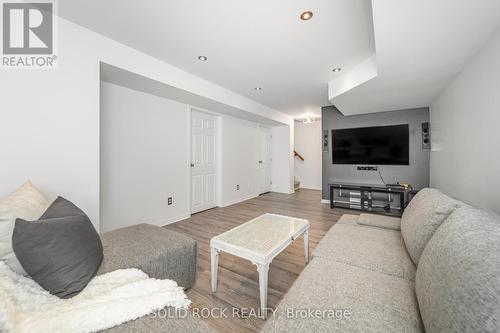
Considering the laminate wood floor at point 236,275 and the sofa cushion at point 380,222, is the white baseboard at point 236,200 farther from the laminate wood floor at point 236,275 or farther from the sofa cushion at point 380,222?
the sofa cushion at point 380,222

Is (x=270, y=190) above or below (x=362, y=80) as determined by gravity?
below

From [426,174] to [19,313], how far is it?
210 inches

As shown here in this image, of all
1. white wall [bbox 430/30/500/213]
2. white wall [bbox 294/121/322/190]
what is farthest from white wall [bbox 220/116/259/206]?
Result: white wall [bbox 430/30/500/213]

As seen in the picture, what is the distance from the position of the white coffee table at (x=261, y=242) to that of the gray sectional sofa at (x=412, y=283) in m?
0.29

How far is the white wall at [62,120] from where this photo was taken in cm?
162

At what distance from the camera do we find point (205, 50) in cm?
235

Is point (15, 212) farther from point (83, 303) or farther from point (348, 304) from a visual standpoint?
point (348, 304)

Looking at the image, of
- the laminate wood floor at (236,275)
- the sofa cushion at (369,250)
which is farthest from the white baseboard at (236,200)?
the sofa cushion at (369,250)

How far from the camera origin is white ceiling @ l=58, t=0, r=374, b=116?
1680mm

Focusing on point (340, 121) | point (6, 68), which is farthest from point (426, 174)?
point (6, 68)

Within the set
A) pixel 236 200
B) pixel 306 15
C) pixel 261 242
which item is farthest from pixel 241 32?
pixel 236 200

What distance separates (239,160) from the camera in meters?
4.96

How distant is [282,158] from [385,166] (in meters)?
2.69

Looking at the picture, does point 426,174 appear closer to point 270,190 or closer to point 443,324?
point 270,190
